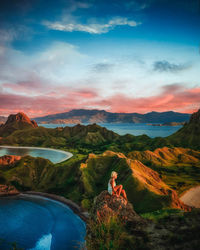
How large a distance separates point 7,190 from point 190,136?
158 meters

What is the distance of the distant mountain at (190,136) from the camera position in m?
150

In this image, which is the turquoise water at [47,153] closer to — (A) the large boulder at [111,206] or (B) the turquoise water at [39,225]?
(B) the turquoise water at [39,225]

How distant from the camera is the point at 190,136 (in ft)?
517

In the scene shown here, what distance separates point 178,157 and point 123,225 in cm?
10876

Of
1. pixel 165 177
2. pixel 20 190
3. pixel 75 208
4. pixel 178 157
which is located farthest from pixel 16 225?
pixel 178 157

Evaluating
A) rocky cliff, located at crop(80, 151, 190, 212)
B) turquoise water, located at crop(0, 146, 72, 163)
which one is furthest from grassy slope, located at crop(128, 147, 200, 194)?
turquoise water, located at crop(0, 146, 72, 163)

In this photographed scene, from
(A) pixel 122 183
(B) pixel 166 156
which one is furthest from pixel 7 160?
(B) pixel 166 156

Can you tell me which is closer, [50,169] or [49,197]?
[49,197]

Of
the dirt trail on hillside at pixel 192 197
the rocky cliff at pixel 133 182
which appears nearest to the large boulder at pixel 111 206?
the rocky cliff at pixel 133 182

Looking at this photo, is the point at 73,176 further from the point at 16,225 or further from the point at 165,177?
the point at 165,177

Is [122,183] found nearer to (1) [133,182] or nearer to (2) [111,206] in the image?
(1) [133,182]

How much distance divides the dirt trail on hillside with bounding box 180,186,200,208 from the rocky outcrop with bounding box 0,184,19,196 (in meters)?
60.9

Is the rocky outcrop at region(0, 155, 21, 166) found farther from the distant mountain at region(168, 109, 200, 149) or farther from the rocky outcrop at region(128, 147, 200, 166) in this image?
the distant mountain at region(168, 109, 200, 149)

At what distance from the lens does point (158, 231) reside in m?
9.09
